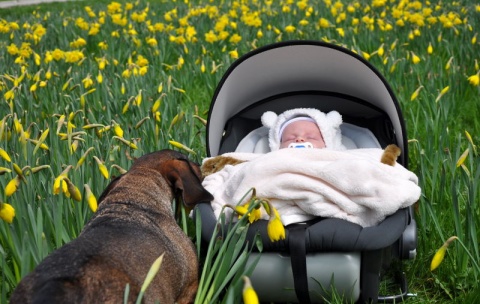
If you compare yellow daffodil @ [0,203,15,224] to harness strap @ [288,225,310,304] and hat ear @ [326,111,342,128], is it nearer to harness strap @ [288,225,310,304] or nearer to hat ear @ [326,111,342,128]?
harness strap @ [288,225,310,304]

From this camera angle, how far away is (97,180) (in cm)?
245

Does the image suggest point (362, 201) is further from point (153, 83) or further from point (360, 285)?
point (153, 83)

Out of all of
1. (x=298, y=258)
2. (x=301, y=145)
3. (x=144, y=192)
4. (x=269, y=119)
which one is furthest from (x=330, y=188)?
(x=269, y=119)

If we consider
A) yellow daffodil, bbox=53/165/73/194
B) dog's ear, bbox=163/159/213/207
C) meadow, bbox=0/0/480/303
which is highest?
yellow daffodil, bbox=53/165/73/194

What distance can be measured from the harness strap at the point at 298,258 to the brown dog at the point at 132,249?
0.32 metres

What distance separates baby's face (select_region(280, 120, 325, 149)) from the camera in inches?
122

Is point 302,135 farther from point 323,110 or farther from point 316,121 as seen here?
point 323,110

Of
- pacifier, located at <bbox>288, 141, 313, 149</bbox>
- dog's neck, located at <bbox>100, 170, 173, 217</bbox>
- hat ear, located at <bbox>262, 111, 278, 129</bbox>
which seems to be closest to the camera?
dog's neck, located at <bbox>100, 170, 173, 217</bbox>

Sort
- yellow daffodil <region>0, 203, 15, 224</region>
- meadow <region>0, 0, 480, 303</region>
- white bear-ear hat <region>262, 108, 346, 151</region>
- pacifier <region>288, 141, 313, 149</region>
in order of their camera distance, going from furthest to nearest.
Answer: white bear-ear hat <region>262, 108, 346, 151</region> < pacifier <region>288, 141, 313, 149</region> < meadow <region>0, 0, 480, 303</region> < yellow daffodil <region>0, 203, 15, 224</region>

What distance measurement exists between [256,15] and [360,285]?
4674mm

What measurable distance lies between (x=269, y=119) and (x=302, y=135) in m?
0.31

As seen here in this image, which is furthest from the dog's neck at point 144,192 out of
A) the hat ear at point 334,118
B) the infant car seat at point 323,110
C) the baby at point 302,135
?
the hat ear at point 334,118

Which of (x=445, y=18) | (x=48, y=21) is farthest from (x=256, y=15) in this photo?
(x=48, y=21)

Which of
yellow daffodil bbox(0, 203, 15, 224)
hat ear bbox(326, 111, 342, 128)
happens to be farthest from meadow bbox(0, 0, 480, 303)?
hat ear bbox(326, 111, 342, 128)
